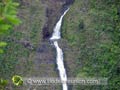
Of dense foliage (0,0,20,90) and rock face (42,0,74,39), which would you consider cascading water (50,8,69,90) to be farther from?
dense foliage (0,0,20,90)

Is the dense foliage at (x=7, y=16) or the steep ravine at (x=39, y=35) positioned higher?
the dense foliage at (x=7, y=16)

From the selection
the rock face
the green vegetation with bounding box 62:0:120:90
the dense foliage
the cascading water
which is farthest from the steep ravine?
the dense foliage

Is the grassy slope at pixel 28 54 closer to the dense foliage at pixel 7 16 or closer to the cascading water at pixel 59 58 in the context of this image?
the cascading water at pixel 59 58

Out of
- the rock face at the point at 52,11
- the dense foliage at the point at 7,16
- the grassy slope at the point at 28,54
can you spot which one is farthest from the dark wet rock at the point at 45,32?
the dense foliage at the point at 7,16

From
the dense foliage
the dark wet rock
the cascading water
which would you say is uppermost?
the dense foliage

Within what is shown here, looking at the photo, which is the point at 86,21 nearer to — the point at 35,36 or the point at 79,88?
the point at 35,36

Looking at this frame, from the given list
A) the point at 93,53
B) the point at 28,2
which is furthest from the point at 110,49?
the point at 28,2

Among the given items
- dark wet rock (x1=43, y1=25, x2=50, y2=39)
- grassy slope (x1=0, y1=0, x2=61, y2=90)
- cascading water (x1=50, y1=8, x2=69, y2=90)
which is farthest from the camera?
dark wet rock (x1=43, y1=25, x2=50, y2=39)
